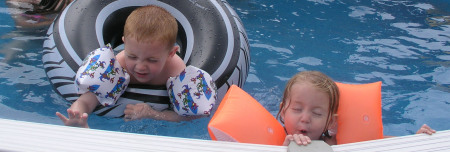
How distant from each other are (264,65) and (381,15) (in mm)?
2172

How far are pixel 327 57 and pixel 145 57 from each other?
2360 millimetres

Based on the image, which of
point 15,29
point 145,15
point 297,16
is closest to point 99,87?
point 145,15

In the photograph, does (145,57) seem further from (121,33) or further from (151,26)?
(121,33)

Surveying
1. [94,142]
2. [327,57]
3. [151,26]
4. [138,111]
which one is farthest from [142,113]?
[327,57]

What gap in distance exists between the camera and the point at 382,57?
15.0 ft

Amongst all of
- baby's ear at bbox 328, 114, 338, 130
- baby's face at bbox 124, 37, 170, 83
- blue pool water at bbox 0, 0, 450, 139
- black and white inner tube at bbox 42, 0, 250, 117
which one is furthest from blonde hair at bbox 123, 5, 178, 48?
baby's ear at bbox 328, 114, 338, 130

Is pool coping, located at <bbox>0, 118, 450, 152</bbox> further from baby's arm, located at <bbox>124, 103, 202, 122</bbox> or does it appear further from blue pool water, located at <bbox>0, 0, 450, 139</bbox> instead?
blue pool water, located at <bbox>0, 0, 450, 139</bbox>

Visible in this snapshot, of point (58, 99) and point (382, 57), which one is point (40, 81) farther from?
point (382, 57)

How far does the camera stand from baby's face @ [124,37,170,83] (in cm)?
252

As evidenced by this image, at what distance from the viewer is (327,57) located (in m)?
4.50

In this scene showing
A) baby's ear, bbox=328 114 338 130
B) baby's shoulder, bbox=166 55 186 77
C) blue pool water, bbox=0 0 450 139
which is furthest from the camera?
blue pool water, bbox=0 0 450 139

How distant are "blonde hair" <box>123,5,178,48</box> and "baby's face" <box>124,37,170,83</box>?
0.09 feet

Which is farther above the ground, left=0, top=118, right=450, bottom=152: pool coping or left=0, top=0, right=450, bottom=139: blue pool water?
left=0, top=118, right=450, bottom=152: pool coping

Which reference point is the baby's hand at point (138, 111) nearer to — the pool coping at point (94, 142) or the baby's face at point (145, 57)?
the baby's face at point (145, 57)
